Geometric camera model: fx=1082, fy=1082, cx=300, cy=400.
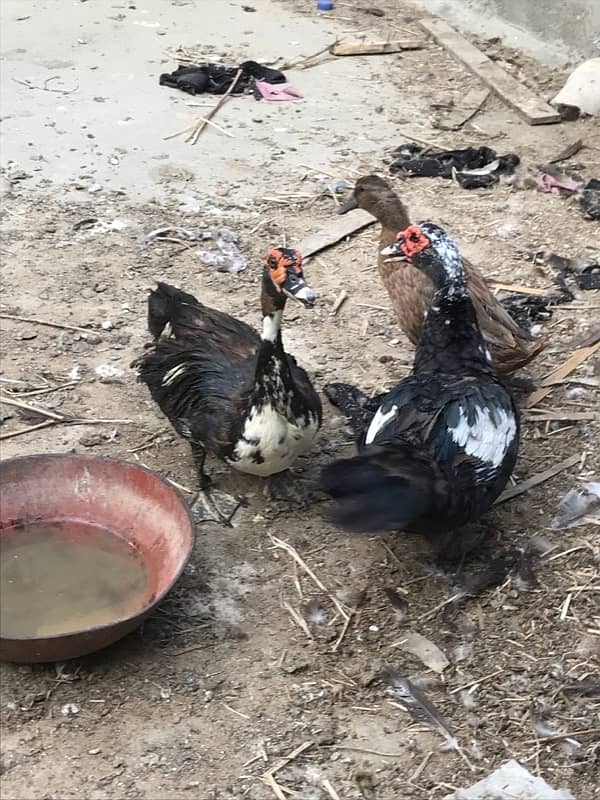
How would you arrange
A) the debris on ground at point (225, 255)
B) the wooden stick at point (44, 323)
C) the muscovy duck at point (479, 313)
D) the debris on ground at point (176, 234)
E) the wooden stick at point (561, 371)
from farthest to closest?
the debris on ground at point (176, 234), the debris on ground at point (225, 255), the wooden stick at point (44, 323), the wooden stick at point (561, 371), the muscovy duck at point (479, 313)

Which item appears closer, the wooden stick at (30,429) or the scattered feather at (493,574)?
the scattered feather at (493,574)

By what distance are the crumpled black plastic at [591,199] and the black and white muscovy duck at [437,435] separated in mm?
2297

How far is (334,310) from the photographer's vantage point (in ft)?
18.7

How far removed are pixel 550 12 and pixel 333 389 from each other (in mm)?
5299

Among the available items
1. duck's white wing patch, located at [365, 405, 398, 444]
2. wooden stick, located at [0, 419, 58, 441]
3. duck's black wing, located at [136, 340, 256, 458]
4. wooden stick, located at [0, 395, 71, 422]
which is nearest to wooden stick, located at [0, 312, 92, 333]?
wooden stick, located at [0, 395, 71, 422]

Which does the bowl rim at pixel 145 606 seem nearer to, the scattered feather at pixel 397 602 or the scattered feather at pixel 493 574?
the scattered feather at pixel 397 602

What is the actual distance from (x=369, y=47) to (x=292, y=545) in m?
6.03

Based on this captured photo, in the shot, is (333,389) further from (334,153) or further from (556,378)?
(334,153)

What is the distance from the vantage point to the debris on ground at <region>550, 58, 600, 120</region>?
7793 mm

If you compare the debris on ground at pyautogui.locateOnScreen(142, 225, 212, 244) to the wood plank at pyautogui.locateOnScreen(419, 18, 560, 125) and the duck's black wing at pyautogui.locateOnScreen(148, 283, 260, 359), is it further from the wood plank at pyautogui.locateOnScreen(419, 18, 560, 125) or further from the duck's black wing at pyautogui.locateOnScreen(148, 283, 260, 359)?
the wood plank at pyautogui.locateOnScreen(419, 18, 560, 125)

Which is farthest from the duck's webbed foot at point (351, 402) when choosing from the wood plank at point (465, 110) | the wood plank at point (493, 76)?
the wood plank at point (493, 76)

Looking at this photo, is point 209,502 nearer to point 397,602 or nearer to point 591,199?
point 397,602

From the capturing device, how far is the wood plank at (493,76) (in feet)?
25.7

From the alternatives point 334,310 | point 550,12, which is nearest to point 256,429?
point 334,310
